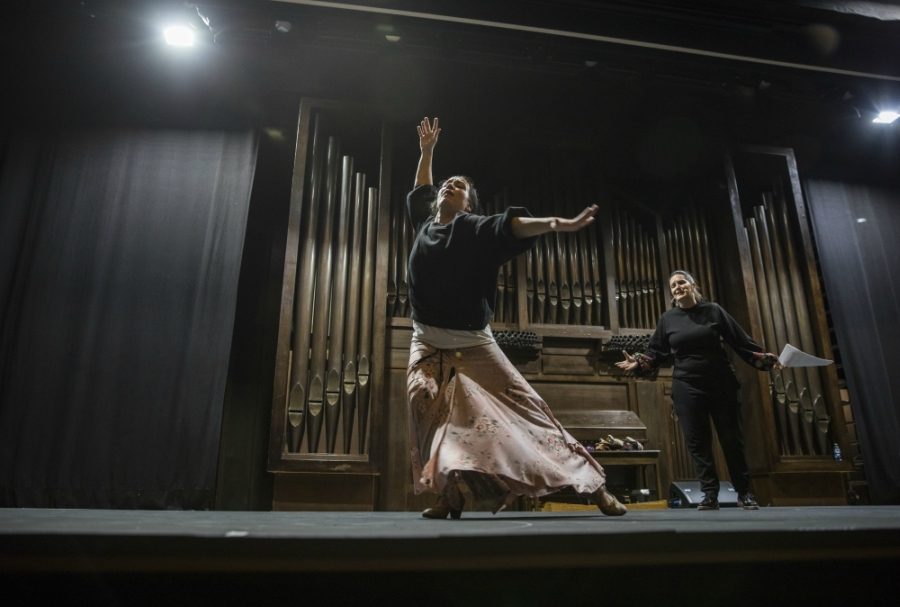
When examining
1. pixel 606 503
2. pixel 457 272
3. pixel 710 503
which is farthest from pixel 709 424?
pixel 457 272

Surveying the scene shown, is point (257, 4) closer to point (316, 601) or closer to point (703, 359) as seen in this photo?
point (703, 359)

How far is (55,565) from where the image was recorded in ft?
3.12

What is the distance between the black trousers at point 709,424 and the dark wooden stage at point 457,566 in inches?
83.7

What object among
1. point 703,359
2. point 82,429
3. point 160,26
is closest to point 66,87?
point 160,26

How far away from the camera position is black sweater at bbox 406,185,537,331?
6.50 ft

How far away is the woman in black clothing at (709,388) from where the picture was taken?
10.5 ft

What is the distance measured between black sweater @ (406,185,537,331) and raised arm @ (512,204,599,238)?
0.10 metres

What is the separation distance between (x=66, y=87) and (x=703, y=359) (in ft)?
18.3

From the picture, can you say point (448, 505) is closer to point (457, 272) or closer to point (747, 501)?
point (457, 272)

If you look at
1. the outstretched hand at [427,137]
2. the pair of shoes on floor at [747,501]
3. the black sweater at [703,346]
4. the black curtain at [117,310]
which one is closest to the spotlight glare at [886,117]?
the black sweater at [703,346]

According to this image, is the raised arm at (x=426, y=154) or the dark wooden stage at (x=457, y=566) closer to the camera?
the dark wooden stage at (x=457, y=566)

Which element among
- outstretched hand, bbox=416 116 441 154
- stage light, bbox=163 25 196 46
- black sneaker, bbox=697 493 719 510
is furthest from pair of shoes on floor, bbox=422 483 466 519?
stage light, bbox=163 25 196 46

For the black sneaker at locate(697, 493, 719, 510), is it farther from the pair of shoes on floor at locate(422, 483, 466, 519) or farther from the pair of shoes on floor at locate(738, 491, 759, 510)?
the pair of shoes on floor at locate(422, 483, 466, 519)

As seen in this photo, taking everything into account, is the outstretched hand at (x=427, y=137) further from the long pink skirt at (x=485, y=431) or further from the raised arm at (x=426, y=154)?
the long pink skirt at (x=485, y=431)
